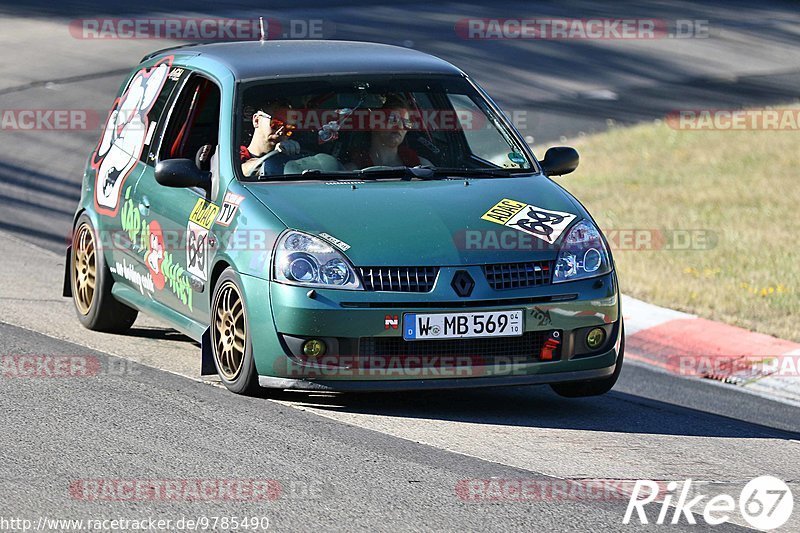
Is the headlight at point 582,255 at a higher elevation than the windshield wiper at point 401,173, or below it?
below

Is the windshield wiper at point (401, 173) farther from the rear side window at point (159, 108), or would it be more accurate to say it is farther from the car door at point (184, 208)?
the rear side window at point (159, 108)

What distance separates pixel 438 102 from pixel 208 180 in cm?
145

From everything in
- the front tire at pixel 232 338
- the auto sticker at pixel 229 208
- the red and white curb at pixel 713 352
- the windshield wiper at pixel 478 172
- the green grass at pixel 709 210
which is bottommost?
the green grass at pixel 709 210

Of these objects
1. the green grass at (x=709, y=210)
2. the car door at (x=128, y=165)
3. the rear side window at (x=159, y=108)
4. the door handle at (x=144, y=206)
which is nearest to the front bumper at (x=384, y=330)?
the door handle at (x=144, y=206)

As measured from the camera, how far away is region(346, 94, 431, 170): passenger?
25.6 feet

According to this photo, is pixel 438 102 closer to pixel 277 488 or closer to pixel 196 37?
pixel 277 488

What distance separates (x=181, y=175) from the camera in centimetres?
A: 754

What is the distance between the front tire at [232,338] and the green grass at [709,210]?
166 inches

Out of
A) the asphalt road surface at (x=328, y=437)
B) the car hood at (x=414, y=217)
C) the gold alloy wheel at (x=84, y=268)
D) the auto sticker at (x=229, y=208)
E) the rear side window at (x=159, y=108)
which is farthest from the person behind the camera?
the gold alloy wheel at (x=84, y=268)

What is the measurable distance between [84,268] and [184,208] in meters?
1.51

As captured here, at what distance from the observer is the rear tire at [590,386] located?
741cm

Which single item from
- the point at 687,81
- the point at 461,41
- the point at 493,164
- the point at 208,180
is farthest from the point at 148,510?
the point at 461,41

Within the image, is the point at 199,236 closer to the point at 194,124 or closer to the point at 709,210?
the point at 194,124

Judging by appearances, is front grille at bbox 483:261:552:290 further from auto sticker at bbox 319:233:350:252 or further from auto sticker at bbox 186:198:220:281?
auto sticker at bbox 186:198:220:281
